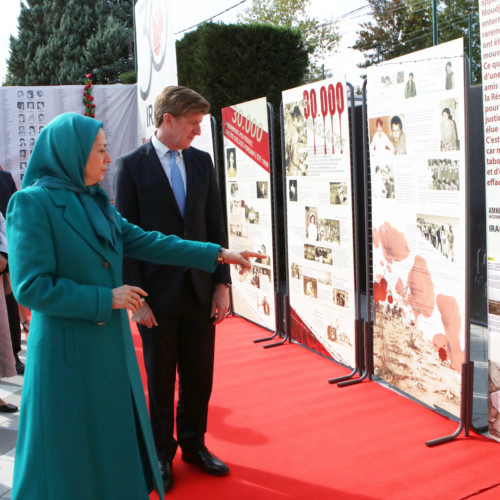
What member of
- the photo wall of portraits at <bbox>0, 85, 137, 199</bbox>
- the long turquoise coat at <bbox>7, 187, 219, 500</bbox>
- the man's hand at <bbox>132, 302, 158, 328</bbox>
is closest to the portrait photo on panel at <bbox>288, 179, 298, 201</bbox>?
the man's hand at <bbox>132, 302, 158, 328</bbox>

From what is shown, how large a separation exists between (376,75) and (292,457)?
2.26m

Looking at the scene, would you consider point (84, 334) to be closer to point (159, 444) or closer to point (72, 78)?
point (159, 444)

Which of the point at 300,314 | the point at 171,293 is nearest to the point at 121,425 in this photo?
the point at 171,293

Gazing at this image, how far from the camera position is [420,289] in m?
3.47

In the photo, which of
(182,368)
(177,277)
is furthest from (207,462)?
(177,277)

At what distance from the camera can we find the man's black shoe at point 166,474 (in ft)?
9.06

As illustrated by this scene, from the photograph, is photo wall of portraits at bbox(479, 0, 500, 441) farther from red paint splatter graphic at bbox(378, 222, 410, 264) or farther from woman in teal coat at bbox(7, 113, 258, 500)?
woman in teal coat at bbox(7, 113, 258, 500)

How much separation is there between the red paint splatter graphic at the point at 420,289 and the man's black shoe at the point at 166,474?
1.63 meters

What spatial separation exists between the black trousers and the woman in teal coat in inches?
28.1

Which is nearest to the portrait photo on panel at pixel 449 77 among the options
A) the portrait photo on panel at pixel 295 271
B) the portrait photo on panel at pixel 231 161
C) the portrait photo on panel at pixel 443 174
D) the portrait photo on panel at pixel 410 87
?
the portrait photo on panel at pixel 410 87

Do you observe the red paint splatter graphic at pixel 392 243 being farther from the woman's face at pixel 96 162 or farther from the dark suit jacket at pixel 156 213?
the woman's face at pixel 96 162

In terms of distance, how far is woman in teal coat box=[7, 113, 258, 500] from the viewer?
184 centimetres

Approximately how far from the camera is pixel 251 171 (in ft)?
18.0

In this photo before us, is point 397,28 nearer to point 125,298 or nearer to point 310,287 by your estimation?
point 310,287
